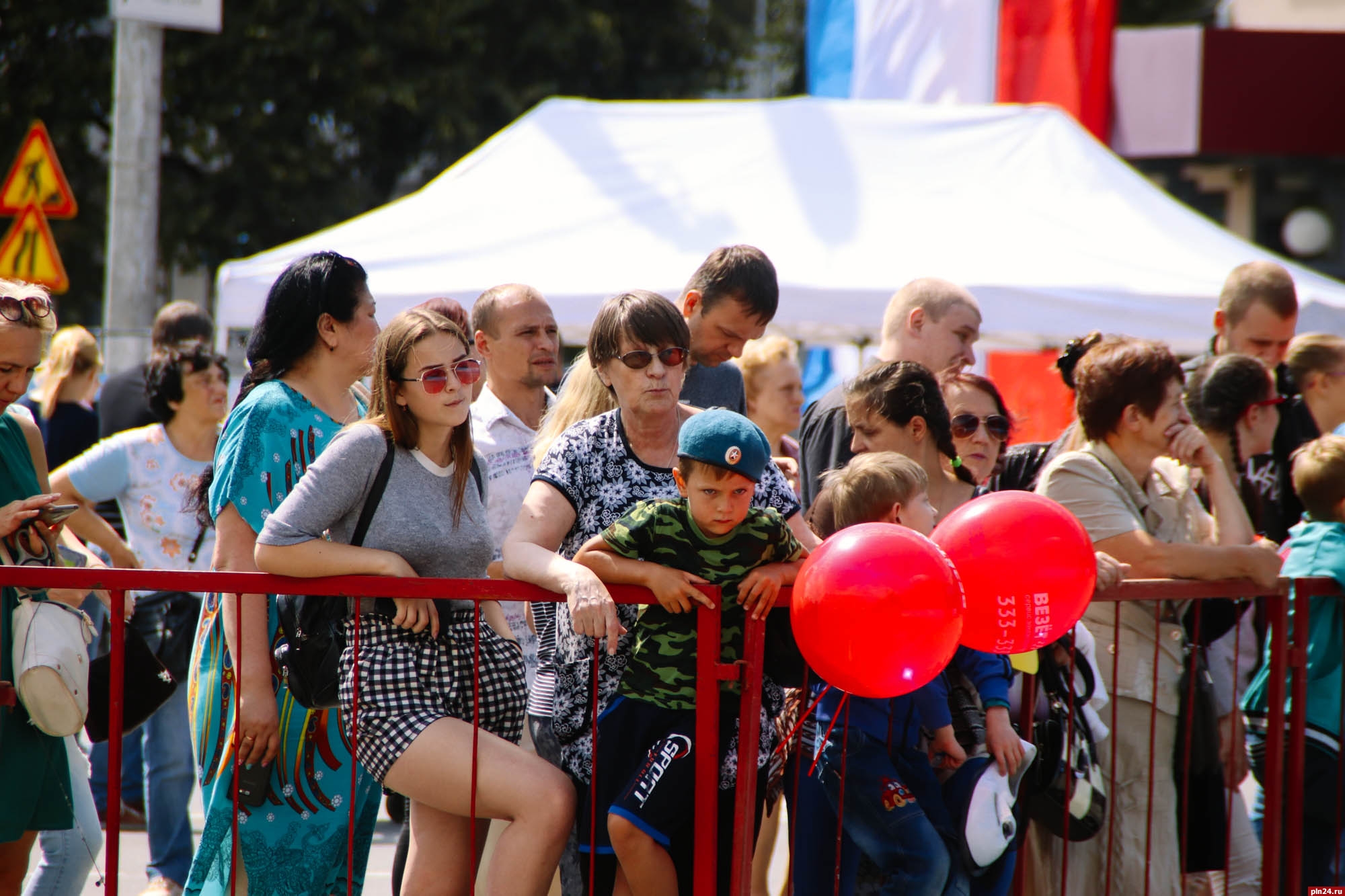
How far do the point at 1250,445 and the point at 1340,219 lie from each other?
11.9 m

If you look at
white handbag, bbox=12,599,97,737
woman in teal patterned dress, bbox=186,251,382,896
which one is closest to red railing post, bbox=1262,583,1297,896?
woman in teal patterned dress, bbox=186,251,382,896

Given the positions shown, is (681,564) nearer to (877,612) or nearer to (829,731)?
(877,612)

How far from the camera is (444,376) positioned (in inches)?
129

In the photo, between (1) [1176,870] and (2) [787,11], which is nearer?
(1) [1176,870]

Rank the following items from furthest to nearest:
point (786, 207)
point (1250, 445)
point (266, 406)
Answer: point (786, 207)
point (1250, 445)
point (266, 406)

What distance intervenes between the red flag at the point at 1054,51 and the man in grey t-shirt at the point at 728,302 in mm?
8055

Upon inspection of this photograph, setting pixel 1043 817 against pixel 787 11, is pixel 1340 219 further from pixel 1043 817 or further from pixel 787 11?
pixel 1043 817

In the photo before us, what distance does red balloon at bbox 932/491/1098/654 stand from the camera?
3322 millimetres

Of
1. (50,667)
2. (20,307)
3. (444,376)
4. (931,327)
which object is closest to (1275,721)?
(931,327)

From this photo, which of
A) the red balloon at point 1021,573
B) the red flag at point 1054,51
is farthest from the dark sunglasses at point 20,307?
the red flag at point 1054,51

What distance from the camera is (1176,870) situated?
4016 mm

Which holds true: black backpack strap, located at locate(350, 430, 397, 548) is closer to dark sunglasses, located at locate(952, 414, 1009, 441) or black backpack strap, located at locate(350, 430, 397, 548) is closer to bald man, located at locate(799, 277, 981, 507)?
bald man, located at locate(799, 277, 981, 507)

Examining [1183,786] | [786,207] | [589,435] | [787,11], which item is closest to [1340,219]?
[786,207]

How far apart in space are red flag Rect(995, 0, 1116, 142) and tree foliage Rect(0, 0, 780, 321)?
A: 8525mm
